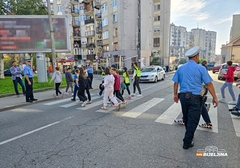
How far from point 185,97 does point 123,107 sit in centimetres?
373

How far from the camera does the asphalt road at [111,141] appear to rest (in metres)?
2.88

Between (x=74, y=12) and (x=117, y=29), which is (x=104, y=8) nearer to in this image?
(x=117, y=29)

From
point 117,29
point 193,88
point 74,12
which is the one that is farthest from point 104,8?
point 193,88

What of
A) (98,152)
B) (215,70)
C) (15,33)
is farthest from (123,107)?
(215,70)

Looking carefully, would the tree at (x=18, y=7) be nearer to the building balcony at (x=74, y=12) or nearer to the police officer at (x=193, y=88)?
the police officer at (x=193, y=88)

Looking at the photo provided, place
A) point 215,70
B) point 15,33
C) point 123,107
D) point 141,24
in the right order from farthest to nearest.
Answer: point 141,24 → point 215,70 → point 15,33 → point 123,107

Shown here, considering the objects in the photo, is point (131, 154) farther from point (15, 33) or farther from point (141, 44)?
point (141, 44)

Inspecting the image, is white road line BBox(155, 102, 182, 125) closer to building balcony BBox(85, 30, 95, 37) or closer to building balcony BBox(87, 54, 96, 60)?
building balcony BBox(87, 54, 96, 60)

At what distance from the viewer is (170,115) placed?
17.5 ft

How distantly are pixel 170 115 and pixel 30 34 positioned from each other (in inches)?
491

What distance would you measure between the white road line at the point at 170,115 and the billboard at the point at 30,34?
1019cm

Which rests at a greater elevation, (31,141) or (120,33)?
(120,33)

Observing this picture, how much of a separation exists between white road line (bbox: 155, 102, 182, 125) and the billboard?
33.4 ft

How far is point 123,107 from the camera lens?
21.7 feet
